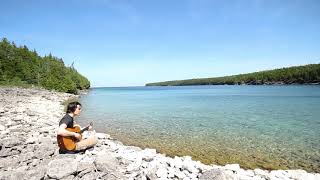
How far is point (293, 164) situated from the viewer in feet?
45.7

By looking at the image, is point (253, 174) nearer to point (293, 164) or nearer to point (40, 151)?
point (293, 164)

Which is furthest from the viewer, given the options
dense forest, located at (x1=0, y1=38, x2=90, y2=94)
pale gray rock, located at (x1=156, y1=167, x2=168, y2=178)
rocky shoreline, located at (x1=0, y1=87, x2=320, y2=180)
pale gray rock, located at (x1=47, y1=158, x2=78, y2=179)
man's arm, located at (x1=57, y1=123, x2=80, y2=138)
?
dense forest, located at (x1=0, y1=38, x2=90, y2=94)

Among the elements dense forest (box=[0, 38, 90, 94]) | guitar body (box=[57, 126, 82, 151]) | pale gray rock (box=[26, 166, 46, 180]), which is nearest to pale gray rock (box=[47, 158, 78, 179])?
pale gray rock (box=[26, 166, 46, 180])

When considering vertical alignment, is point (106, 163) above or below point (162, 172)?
above

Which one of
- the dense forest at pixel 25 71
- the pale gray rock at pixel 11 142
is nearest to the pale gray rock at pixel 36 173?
the pale gray rock at pixel 11 142

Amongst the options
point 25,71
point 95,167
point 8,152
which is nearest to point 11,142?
point 8,152

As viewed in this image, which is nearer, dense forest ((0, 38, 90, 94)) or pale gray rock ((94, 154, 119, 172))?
pale gray rock ((94, 154, 119, 172))

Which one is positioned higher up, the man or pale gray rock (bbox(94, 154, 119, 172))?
the man

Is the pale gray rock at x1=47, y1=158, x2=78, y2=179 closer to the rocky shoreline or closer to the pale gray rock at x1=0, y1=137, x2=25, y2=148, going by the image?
the rocky shoreline

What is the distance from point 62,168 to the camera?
879cm

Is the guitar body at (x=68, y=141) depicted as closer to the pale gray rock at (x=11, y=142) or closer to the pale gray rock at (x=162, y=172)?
the pale gray rock at (x=11, y=142)

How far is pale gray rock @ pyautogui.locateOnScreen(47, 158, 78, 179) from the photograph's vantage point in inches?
337

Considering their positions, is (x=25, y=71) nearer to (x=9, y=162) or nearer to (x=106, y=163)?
(x=9, y=162)

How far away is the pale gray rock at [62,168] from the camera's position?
8555 millimetres
